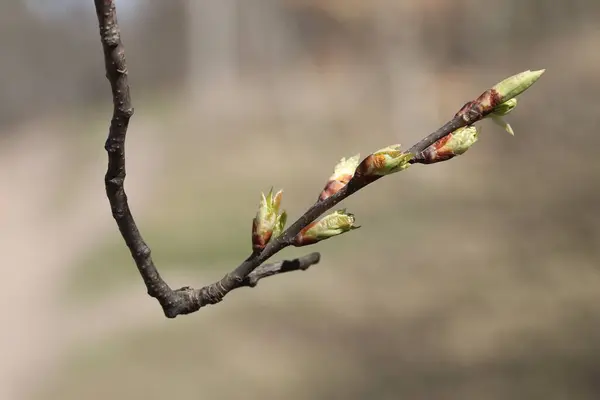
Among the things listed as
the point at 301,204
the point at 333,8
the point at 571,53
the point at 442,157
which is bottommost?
the point at 442,157

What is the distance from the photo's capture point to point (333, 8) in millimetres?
3322

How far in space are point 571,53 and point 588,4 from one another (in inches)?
8.1

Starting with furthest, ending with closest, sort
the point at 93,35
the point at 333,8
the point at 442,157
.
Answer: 1. the point at 93,35
2. the point at 333,8
3. the point at 442,157

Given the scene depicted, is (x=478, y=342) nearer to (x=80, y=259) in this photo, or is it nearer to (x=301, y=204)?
(x=301, y=204)

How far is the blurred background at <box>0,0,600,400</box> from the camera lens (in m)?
1.88

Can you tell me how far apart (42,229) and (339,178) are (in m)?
2.84

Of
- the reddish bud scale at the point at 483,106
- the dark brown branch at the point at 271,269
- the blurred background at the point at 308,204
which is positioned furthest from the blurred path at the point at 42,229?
the reddish bud scale at the point at 483,106

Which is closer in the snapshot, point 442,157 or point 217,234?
point 442,157

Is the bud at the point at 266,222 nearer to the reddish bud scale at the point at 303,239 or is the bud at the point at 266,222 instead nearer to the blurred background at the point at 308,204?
the reddish bud scale at the point at 303,239

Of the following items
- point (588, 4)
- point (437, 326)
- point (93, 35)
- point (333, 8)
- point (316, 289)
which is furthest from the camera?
point (93, 35)

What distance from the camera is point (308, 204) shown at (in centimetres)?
240

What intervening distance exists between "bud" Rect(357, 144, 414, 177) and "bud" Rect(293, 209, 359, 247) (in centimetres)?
3

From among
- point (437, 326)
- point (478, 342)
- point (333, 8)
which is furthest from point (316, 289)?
point (333, 8)

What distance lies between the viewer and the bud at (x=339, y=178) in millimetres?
295
